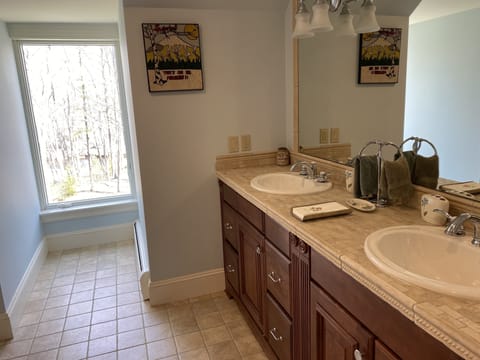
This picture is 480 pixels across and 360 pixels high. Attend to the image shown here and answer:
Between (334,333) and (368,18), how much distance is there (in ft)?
4.65

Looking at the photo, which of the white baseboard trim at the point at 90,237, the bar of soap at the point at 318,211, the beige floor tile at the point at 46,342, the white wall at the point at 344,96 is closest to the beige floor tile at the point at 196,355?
the beige floor tile at the point at 46,342

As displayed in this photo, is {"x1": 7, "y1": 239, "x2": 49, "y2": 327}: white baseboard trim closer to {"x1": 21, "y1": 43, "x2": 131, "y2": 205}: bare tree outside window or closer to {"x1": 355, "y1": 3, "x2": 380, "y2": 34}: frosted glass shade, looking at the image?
{"x1": 21, "y1": 43, "x2": 131, "y2": 205}: bare tree outside window

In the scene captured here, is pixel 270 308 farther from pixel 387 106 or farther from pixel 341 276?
pixel 387 106

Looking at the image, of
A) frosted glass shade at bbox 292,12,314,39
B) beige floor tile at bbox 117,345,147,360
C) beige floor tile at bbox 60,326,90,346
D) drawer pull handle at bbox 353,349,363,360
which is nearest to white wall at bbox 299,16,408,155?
frosted glass shade at bbox 292,12,314,39

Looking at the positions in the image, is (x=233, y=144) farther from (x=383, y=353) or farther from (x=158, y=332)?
(x=383, y=353)

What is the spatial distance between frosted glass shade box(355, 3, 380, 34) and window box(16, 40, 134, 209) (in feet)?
8.00

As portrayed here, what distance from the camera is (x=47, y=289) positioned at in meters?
2.83

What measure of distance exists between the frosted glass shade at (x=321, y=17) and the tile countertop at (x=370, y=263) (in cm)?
82

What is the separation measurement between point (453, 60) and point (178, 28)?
1.51m

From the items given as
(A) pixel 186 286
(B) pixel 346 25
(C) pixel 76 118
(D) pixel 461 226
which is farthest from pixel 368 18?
(C) pixel 76 118

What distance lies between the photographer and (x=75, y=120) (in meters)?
3.53

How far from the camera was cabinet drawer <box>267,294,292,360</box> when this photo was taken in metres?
1.64

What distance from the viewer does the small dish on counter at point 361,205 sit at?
1522mm

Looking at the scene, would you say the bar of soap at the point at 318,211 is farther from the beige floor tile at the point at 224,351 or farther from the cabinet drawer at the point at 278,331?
the beige floor tile at the point at 224,351
